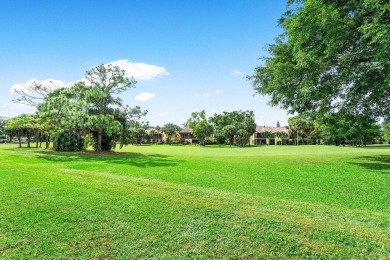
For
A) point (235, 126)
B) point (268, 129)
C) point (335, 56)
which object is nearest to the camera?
point (335, 56)

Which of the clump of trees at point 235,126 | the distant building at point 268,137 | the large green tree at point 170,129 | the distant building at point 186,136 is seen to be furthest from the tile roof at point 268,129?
the large green tree at point 170,129

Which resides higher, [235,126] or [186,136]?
[235,126]

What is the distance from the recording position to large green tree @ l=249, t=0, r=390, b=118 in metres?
12.0

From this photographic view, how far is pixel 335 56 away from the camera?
14.1 m

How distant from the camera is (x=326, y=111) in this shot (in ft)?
62.0

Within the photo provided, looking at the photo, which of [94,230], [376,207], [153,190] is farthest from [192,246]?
[376,207]

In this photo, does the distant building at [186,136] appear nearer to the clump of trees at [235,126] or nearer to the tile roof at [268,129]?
the clump of trees at [235,126]

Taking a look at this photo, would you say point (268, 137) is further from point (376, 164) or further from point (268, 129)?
point (376, 164)

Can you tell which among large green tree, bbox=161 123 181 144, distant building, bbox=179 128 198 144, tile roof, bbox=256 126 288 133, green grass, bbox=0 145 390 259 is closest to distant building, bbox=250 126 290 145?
Result: tile roof, bbox=256 126 288 133

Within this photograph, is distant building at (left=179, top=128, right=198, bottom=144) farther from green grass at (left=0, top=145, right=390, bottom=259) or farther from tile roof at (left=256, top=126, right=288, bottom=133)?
green grass at (left=0, top=145, right=390, bottom=259)

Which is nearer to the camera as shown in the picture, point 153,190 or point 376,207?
point 376,207

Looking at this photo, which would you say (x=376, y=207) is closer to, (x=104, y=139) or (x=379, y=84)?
(x=379, y=84)

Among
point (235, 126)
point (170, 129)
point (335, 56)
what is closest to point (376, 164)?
point (335, 56)

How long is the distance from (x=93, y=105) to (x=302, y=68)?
2761 cm
